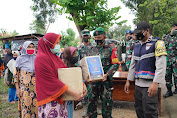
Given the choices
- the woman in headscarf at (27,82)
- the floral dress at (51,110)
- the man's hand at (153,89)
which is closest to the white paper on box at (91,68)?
the floral dress at (51,110)

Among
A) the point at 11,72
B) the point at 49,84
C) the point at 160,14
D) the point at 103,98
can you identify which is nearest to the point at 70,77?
the point at 49,84

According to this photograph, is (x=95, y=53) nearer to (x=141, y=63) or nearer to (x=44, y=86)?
(x=141, y=63)

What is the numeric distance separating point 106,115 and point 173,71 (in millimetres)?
3120

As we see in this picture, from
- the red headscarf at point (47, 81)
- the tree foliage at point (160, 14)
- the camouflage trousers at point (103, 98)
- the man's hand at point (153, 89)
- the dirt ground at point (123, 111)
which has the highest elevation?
the tree foliage at point (160, 14)

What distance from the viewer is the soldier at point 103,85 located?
309cm

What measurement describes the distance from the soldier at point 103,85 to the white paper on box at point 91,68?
403mm

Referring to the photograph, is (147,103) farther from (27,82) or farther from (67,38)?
(67,38)

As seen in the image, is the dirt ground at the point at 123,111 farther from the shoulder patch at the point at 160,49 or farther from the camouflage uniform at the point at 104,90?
the shoulder patch at the point at 160,49

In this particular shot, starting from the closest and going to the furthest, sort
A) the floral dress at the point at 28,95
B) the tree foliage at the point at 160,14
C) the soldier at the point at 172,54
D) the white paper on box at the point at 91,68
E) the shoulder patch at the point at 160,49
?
the shoulder patch at the point at 160,49
the white paper on box at the point at 91,68
the floral dress at the point at 28,95
the soldier at the point at 172,54
the tree foliage at the point at 160,14

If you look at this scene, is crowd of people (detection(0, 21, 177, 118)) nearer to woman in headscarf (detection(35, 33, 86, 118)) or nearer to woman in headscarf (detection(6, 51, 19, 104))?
woman in headscarf (detection(35, 33, 86, 118))

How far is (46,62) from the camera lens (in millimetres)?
1934

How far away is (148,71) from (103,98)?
3.68ft

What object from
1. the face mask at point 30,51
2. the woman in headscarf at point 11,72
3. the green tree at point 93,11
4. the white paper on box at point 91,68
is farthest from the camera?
the green tree at point 93,11

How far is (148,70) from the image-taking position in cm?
246
